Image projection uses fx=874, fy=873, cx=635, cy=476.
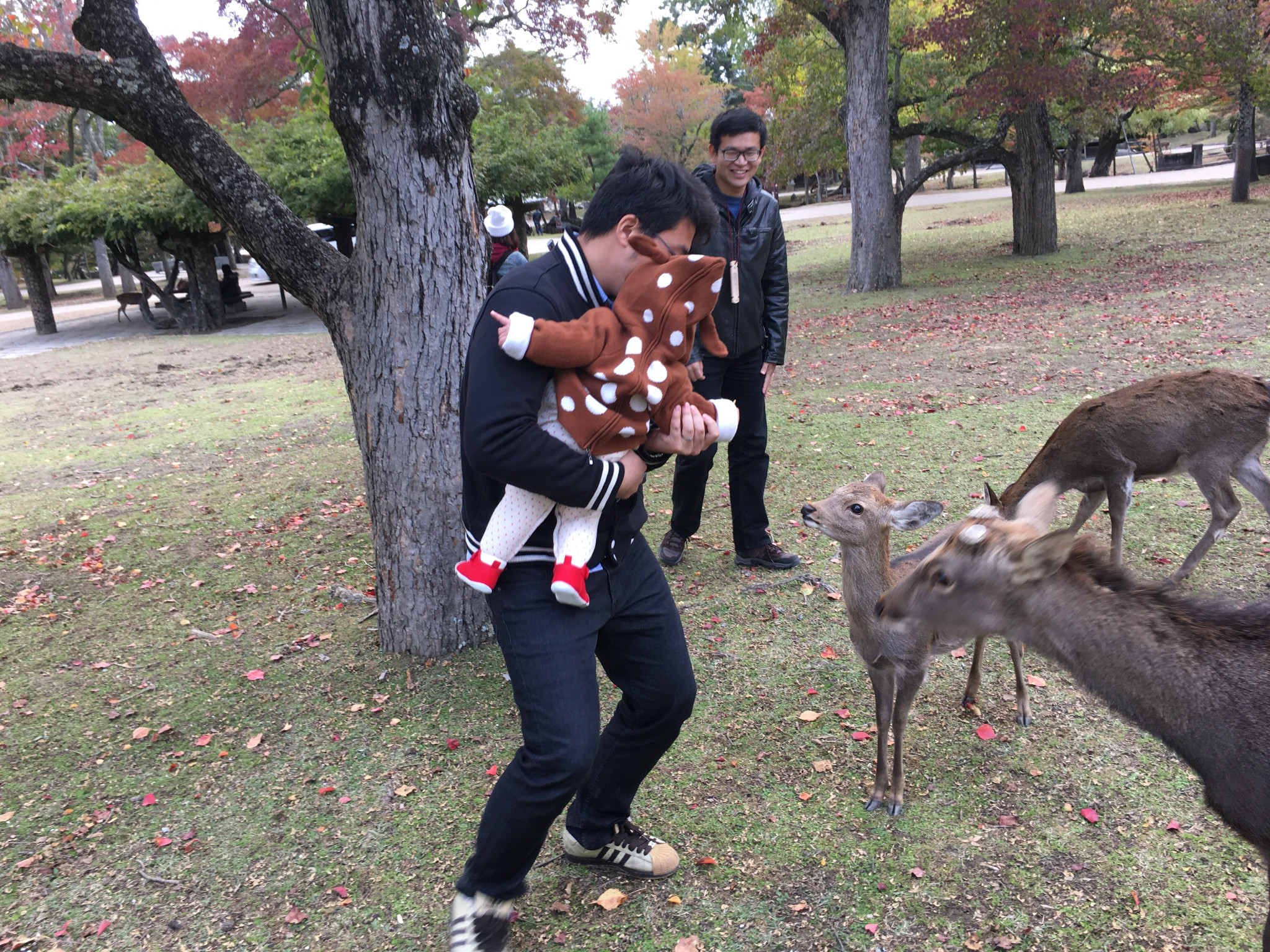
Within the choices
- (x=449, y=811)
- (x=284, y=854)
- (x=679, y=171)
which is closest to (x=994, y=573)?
(x=679, y=171)

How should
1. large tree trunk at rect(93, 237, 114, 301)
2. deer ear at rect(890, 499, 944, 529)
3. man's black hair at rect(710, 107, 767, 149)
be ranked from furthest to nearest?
large tree trunk at rect(93, 237, 114, 301) → man's black hair at rect(710, 107, 767, 149) → deer ear at rect(890, 499, 944, 529)

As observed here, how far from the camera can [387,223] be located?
4043 mm

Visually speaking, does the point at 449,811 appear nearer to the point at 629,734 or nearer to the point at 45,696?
the point at 629,734

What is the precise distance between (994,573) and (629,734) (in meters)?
1.21

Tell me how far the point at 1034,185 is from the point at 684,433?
18.2 meters

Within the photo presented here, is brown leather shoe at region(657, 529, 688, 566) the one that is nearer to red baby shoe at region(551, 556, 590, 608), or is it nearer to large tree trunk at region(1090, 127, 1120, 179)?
red baby shoe at region(551, 556, 590, 608)

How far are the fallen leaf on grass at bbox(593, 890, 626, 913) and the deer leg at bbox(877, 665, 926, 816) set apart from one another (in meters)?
1.05

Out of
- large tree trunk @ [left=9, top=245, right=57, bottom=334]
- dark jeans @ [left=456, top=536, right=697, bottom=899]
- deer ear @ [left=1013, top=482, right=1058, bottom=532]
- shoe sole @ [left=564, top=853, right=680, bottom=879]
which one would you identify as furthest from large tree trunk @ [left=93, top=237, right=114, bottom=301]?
deer ear @ [left=1013, top=482, right=1058, bottom=532]

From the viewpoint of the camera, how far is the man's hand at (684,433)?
2.36 meters

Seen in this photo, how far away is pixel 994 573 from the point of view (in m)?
2.62

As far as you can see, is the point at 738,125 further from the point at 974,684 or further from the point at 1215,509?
the point at 1215,509

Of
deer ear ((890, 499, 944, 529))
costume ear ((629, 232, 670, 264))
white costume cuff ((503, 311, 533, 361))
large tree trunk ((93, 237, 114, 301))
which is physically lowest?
deer ear ((890, 499, 944, 529))

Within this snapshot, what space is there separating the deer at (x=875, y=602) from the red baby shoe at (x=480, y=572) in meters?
1.48

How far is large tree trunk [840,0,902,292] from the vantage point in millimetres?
15031
